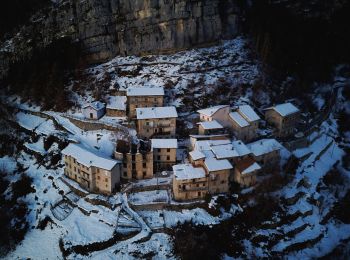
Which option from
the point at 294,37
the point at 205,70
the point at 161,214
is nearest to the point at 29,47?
the point at 205,70

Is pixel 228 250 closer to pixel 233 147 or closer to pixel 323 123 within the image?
pixel 233 147

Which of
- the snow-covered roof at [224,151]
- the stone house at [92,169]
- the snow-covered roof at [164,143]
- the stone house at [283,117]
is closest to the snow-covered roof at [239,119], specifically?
the snow-covered roof at [224,151]

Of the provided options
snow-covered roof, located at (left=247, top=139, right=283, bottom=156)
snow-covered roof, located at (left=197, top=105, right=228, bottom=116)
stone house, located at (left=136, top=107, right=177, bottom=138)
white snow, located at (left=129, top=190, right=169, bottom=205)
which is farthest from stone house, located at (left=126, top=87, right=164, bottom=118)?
snow-covered roof, located at (left=247, top=139, right=283, bottom=156)

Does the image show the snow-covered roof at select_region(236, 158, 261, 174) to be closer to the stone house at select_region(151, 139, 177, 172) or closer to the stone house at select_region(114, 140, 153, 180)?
the stone house at select_region(151, 139, 177, 172)

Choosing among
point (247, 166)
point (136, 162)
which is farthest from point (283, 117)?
point (136, 162)

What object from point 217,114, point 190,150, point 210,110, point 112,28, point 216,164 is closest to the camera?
point 216,164

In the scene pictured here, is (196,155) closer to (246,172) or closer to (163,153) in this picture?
(163,153)

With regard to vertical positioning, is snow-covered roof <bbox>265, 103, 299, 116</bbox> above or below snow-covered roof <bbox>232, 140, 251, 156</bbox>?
above

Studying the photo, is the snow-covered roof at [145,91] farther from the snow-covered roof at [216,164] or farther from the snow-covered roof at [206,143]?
the snow-covered roof at [216,164]
